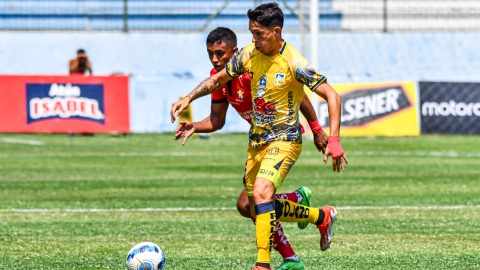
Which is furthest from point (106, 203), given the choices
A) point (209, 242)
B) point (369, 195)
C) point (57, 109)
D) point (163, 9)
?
point (163, 9)

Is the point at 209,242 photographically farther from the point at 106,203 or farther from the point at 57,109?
the point at 57,109

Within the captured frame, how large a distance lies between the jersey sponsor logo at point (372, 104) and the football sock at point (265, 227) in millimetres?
13753

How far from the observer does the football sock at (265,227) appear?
18.1 feet

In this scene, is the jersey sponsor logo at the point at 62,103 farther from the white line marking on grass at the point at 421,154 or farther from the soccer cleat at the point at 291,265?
the soccer cleat at the point at 291,265

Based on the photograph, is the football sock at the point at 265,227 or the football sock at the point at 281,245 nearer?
the football sock at the point at 265,227

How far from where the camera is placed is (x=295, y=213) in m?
6.19

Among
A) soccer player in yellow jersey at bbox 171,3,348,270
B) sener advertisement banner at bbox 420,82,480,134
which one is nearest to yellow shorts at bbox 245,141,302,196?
soccer player in yellow jersey at bbox 171,3,348,270

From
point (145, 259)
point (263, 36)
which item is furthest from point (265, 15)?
point (145, 259)

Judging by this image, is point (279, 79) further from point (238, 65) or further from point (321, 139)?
point (321, 139)

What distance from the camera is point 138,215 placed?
29.2ft

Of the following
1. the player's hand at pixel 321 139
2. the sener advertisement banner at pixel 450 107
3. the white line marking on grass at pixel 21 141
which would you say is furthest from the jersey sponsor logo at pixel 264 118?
the sener advertisement banner at pixel 450 107

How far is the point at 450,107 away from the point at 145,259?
50.2 ft

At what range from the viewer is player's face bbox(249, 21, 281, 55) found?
566 centimetres

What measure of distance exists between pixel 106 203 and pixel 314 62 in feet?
35.8
